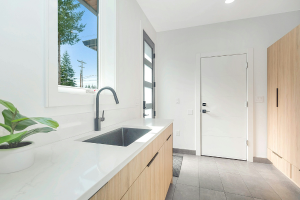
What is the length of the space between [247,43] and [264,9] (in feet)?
1.78

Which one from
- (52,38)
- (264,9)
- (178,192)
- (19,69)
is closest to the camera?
(19,69)

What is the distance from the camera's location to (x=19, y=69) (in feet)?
2.37

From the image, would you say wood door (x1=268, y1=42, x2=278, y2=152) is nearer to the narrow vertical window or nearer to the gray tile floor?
the gray tile floor

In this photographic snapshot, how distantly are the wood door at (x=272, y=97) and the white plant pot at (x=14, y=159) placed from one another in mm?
2999

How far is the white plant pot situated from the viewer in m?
0.47

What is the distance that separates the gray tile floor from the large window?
5.33 feet

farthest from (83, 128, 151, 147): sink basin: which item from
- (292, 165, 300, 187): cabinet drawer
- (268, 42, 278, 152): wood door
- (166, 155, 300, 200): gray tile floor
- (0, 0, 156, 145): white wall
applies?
(268, 42, 278, 152): wood door

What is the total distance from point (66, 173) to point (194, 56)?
2.96m

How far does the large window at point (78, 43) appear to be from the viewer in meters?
1.12

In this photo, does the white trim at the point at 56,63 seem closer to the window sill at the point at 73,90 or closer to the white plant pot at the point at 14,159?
the window sill at the point at 73,90

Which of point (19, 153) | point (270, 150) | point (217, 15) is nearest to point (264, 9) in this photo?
point (217, 15)

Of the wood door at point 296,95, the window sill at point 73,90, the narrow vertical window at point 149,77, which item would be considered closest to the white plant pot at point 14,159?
the window sill at point 73,90

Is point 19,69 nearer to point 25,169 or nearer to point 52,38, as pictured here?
point 52,38

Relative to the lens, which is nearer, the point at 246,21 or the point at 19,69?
the point at 19,69
